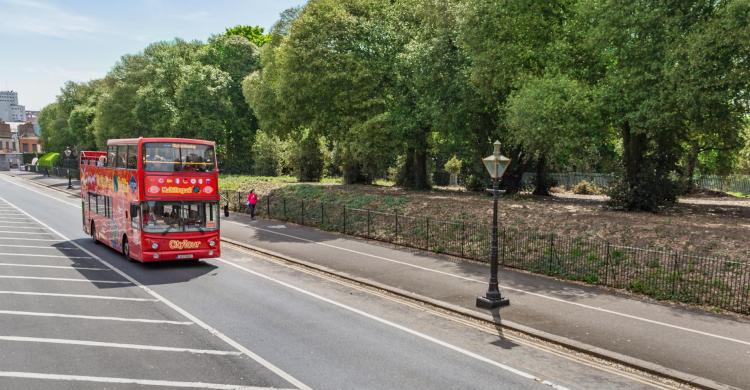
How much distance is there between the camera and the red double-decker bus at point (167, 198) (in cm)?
1667

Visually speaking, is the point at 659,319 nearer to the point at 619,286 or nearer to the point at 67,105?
the point at 619,286

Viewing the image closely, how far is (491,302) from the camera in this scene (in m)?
13.3

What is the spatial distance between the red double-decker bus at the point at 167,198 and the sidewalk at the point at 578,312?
4047mm

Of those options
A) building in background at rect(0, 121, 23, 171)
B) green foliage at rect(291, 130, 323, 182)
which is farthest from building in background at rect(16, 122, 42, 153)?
green foliage at rect(291, 130, 323, 182)

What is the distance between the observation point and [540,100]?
21391 mm

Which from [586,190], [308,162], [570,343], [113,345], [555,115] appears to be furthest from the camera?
[308,162]

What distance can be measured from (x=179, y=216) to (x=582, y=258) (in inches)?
519

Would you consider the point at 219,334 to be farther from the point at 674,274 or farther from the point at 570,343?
the point at 674,274

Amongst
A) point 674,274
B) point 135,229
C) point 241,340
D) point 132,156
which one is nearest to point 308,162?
point 135,229

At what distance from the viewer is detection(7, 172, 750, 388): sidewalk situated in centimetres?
1017

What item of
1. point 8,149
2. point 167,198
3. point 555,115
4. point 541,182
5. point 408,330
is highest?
point 555,115

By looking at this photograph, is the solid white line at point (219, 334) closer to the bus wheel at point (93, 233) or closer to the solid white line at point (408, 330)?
the solid white line at point (408, 330)

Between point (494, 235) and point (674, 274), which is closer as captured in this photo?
point (494, 235)

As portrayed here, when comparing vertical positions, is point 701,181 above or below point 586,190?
above
